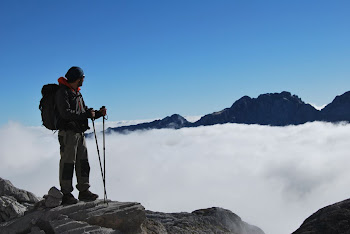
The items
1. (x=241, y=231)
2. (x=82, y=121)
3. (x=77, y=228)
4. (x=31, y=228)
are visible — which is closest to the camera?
(x=77, y=228)

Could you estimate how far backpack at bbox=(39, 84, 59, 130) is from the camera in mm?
11211

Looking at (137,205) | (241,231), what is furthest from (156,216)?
(137,205)

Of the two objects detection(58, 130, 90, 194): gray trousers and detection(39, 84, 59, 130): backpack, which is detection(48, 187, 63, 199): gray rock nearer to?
detection(58, 130, 90, 194): gray trousers

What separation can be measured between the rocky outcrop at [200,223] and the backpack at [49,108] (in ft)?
16.3

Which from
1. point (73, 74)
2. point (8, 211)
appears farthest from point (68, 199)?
point (73, 74)

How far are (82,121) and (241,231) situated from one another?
13.1m

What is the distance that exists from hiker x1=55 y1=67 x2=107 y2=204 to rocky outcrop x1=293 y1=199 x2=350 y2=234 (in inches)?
317

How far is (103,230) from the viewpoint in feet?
33.5

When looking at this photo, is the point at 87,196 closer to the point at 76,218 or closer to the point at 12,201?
the point at 76,218

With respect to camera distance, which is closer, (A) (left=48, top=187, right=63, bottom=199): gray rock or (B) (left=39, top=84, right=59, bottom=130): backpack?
(B) (left=39, top=84, right=59, bottom=130): backpack

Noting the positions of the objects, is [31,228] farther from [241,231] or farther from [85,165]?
[241,231]

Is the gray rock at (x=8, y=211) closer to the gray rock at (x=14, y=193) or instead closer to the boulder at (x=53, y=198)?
the gray rock at (x=14, y=193)

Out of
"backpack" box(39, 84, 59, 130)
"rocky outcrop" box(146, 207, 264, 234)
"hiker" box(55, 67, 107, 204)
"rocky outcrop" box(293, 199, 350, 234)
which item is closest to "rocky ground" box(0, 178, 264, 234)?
"hiker" box(55, 67, 107, 204)

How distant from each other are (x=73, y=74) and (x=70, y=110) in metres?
1.35
